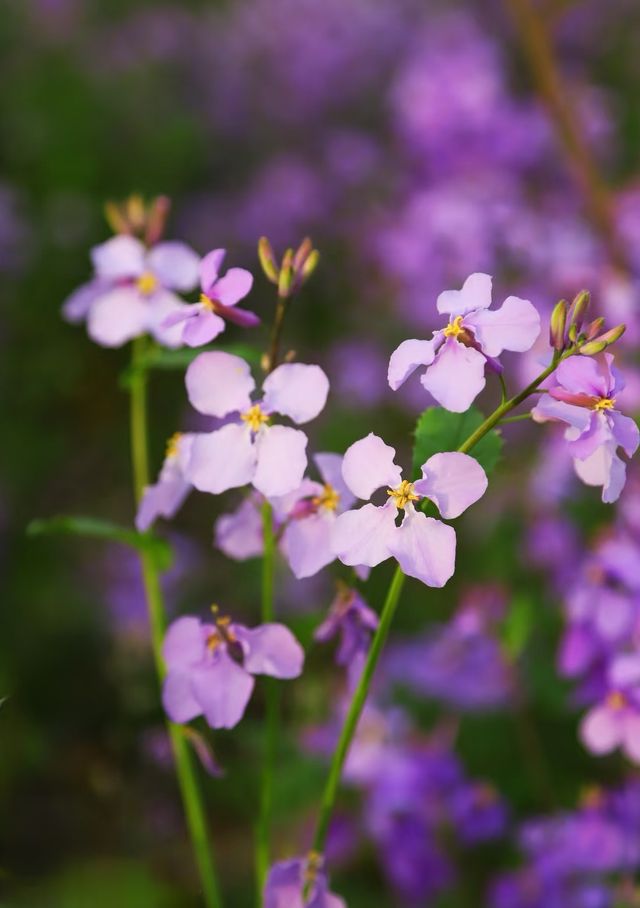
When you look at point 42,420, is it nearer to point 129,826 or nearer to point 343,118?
point 129,826

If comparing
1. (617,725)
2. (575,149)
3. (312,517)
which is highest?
(575,149)

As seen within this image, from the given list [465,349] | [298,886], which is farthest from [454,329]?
[298,886]

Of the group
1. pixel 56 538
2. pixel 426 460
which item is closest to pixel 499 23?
pixel 56 538

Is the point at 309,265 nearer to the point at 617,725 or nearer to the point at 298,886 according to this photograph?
the point at 298,886

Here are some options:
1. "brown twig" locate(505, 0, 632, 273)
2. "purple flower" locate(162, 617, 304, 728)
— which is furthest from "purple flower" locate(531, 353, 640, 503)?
"brown twig" locate(505, 0, 632, 273)

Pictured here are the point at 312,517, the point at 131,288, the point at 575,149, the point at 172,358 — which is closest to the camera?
the point at 312,517

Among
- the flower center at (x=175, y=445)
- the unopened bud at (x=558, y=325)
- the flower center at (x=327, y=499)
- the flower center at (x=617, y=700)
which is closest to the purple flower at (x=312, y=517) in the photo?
the flower center at (x=327, y=499)
